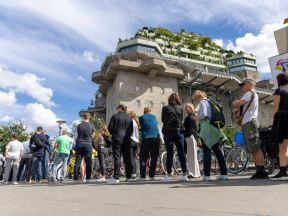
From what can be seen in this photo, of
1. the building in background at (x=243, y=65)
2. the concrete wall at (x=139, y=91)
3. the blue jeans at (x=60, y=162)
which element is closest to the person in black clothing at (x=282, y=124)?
the blue jeans at (x=60, y=162)

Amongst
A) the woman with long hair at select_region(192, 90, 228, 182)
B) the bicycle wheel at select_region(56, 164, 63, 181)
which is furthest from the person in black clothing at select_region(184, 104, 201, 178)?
the bicycle wheel at select_region(56, 164, 63, 181)

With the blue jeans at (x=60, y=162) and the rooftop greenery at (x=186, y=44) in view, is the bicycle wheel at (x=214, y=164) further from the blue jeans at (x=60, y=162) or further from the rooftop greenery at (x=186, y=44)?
the rooftop greenery at (x=186, y=44)

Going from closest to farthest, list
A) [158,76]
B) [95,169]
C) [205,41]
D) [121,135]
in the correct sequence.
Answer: [121,135] < [95,169] < [158,76] < [205,41]

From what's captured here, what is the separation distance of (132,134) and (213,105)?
2647 mm

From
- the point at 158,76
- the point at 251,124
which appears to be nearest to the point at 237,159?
the point at 251,124

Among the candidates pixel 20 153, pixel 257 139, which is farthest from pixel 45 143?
pixel 257 139

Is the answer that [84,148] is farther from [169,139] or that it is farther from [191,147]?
[191,147]

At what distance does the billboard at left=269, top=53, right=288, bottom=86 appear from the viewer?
31.3ft

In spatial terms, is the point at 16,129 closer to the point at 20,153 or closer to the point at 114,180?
the point at 20,153

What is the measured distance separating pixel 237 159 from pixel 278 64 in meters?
3.38

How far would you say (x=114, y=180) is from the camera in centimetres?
748

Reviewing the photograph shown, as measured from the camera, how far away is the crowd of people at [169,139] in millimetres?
6257

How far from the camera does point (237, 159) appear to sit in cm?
799

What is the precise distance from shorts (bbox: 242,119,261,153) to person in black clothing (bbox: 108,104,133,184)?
279cm
